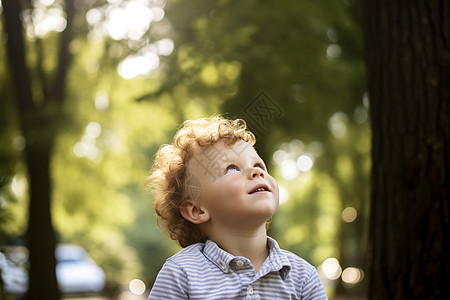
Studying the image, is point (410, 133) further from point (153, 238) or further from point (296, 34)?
point (153, 238)

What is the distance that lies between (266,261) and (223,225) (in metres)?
0.22

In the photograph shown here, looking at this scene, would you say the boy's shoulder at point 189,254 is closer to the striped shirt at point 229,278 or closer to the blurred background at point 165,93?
the striped shirt at point 229,278

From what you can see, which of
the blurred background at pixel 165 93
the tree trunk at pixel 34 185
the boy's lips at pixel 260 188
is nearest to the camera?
→ the boy's lips at pixel 260 188

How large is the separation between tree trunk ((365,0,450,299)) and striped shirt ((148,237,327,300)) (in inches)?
74.9

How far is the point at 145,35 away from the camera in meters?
9.09

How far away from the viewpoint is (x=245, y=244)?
7.50ft

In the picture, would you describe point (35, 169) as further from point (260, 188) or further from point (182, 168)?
point (260, 188)

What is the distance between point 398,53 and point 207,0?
3897 mm

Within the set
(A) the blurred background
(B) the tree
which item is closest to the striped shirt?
(A) the blurred background

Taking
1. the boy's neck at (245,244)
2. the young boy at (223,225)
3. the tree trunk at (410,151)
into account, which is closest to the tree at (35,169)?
the tree trunk at (410,151)

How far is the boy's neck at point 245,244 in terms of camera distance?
2285mm

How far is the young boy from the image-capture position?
2170 millimetres

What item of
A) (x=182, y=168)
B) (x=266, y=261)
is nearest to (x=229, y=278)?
(x=266, y=261)

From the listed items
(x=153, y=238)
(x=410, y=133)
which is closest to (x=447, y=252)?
(x=410, y=133)
